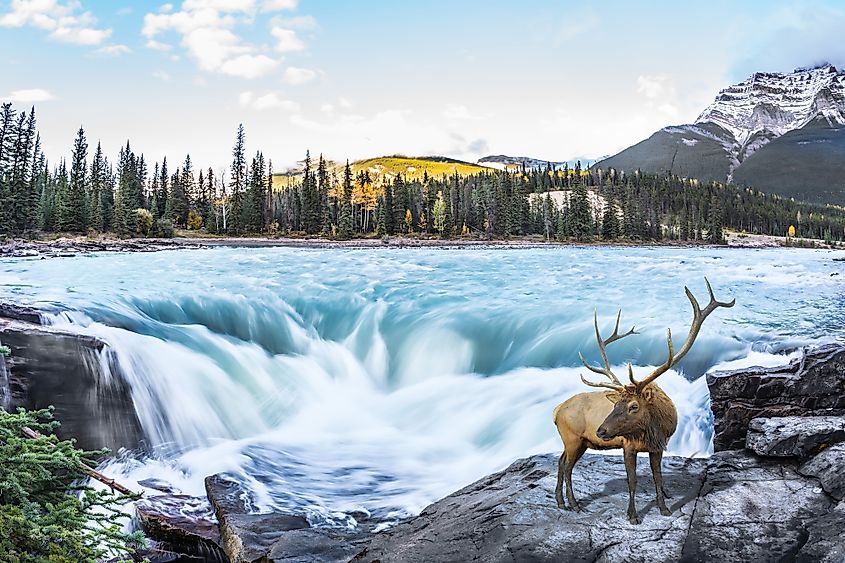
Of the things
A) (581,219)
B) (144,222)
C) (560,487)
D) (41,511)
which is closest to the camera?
(41,511)

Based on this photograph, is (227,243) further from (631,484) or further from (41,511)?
(631,484)

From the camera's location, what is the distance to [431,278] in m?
31.8

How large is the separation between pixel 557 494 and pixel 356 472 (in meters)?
5.13

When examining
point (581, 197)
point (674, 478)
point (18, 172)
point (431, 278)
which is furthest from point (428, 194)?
→ point (674, 478)

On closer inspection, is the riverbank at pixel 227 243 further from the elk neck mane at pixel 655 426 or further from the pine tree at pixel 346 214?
the elk neck mane at pixel 655 426

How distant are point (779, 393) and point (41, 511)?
8.01m

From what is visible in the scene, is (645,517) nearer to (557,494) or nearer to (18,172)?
(557,494)

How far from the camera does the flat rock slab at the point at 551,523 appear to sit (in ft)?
17.4

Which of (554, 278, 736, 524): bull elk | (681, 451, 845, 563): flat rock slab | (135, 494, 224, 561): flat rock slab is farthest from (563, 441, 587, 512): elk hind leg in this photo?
(135, 494, 224, 561): flat rock slab

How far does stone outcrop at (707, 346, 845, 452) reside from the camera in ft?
25.2

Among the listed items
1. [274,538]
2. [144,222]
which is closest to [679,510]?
[274,538]

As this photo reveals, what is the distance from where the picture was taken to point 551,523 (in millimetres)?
5742

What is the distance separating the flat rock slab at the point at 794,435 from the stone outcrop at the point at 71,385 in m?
8.94

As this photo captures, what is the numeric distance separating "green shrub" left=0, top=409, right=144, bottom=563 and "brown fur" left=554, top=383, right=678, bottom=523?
3820mm
